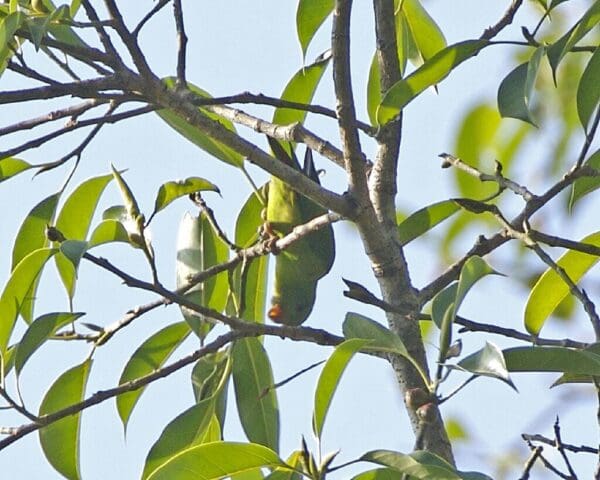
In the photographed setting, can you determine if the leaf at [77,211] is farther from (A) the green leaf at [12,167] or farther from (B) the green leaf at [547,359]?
(B) the green leaf at [547,359]

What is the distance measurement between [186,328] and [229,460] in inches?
20.2

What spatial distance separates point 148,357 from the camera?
5.35 ft

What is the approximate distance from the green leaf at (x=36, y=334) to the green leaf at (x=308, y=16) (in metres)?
0.44

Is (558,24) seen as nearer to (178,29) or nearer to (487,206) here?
(487,206)

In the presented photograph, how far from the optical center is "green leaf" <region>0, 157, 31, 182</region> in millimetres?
1575

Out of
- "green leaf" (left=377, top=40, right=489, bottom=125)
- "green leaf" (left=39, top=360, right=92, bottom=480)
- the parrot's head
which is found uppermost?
the parrot's head

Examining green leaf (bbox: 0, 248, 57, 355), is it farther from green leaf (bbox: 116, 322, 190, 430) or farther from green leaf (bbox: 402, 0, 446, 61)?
green leaf (bbox: 402, 0, 446, 61)

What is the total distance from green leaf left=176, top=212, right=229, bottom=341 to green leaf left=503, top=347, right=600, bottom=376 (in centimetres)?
57

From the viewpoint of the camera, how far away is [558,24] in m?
1.43

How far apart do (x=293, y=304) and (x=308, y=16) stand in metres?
0.62

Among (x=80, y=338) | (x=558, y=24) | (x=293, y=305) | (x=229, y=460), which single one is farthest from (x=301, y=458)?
(x=293, y=305)

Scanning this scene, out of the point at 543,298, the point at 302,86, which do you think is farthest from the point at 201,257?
the point at 543,298

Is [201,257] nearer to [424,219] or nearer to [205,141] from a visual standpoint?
[205,141]

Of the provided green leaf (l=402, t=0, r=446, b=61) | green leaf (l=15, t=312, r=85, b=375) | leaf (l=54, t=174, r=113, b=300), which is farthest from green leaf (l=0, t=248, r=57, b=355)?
green leaf (l=402, t=0, r=446, b=61)
